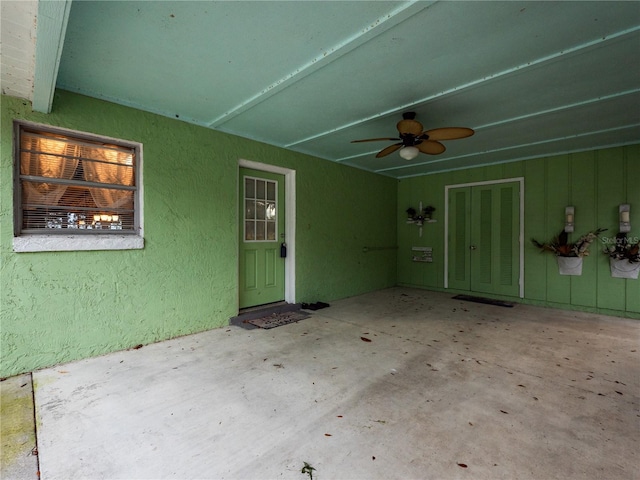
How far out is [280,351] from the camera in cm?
303

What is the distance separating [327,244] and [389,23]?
3696 mm

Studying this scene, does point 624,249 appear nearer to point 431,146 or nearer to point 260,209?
point 431,146

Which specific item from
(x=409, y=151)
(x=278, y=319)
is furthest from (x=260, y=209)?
(x=409, y=151)

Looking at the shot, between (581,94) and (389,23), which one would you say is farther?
(581,94)

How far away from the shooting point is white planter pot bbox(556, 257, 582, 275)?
4688mm

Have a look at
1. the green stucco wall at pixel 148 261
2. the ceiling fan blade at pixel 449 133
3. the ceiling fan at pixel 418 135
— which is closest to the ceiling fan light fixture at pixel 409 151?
the ceiling fan at pixel 418 135

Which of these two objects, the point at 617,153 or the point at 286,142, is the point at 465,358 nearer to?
the point at 286,142

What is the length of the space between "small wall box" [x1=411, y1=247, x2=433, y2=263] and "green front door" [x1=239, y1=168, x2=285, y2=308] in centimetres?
331

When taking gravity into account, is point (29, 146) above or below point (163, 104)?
below

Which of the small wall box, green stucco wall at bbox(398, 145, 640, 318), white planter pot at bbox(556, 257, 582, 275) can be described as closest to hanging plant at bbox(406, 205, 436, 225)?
the small wall box

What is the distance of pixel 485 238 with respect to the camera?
5656 mm

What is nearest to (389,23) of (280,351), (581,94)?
(581,94)

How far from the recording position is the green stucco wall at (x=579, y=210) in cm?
438

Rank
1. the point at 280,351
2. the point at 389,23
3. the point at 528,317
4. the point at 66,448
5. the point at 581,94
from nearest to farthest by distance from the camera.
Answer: the point at 66,448
the point at 389,23
the point at 581,94
the point at 280,351
the point at 528,317
